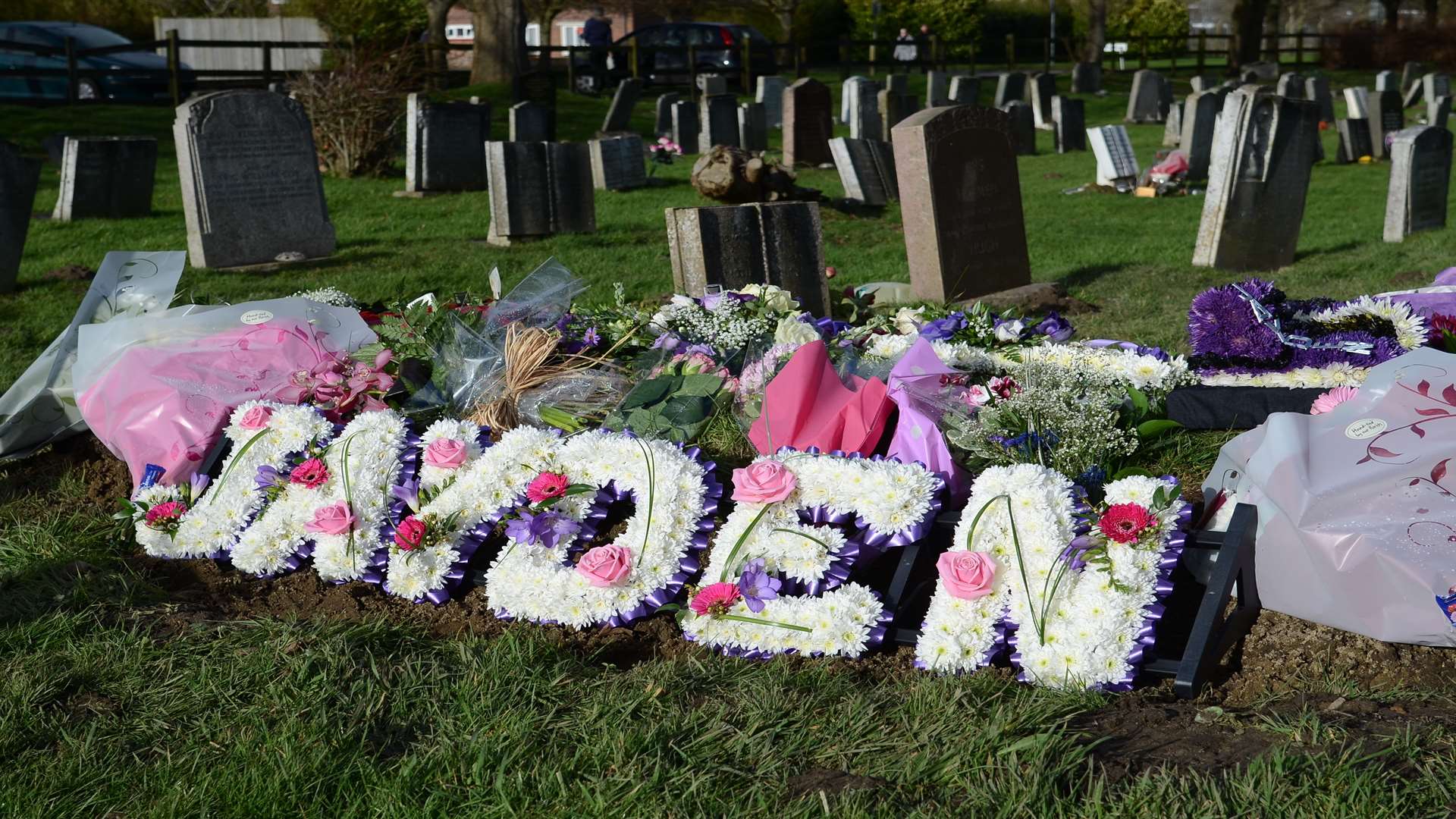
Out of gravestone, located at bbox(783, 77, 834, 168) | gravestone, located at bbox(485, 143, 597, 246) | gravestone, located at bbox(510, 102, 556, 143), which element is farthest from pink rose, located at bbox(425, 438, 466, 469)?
gravestone, located at bbox(783, 77, 834, 168)

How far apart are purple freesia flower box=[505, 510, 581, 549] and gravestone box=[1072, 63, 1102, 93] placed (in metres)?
28.5

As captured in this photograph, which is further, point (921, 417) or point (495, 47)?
point (495, 47)

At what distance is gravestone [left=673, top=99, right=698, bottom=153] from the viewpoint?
18.7 metres

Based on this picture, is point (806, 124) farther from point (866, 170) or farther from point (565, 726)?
point (565, 726)

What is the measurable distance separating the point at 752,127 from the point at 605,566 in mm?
16730

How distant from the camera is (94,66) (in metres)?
22.8

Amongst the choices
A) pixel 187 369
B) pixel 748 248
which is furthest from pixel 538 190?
pixel 187 369

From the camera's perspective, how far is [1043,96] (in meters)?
23.1

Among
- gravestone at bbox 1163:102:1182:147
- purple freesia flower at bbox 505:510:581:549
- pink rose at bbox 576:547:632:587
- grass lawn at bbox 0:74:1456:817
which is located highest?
gravestone at bbox 1163:102:1182:147

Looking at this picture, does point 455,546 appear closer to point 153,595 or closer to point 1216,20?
point 153,595

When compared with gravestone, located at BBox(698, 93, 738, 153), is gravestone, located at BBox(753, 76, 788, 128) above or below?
above

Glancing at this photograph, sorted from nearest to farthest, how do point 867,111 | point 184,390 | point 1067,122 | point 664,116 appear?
1. point 184,390
2. point 1067,122
3. point 867,111
4. point 664,116

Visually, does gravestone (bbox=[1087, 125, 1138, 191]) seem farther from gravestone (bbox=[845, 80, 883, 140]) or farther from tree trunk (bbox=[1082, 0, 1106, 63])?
tree trunk (bbox=[1082, 0, 1106, 63])


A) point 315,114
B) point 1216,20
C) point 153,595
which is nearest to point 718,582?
point 153,595
